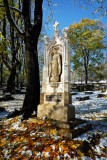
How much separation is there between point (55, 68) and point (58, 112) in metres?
1.63

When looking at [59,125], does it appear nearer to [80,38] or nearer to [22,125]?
[22,125]

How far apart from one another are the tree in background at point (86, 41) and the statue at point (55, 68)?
31.5 m

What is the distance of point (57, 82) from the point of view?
26.9 ft

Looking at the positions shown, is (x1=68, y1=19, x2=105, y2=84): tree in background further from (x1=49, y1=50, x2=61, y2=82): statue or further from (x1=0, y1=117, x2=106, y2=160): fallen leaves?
(x1=0, y1=117, x2=106, y2=160): fallen leaves

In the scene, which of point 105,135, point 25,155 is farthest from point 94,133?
point 25,155

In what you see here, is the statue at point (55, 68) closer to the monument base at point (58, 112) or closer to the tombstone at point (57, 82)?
the tombstone at point (57, 82)

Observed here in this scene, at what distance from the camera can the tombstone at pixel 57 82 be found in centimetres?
782

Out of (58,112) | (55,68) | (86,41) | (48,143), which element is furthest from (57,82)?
(86,41)

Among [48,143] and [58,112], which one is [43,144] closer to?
[48,143]

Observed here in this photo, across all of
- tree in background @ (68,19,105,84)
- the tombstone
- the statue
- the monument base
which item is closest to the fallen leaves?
the monument base

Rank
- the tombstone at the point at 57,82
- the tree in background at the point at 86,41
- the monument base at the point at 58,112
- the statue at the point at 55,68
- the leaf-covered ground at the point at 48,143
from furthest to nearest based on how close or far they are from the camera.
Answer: the tree in background at the point at 86,41
the statue at the point at 55,68
the tombstone at the point at 57,82
the monument base at the point at 58,112
the leaf-covered ground at the point at 48,143

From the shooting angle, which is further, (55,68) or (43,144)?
(55,68)

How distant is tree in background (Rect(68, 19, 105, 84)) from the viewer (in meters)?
39.2

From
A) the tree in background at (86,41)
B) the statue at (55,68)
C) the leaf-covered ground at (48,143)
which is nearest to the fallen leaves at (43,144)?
the leaf-covered ground at (48,143)
